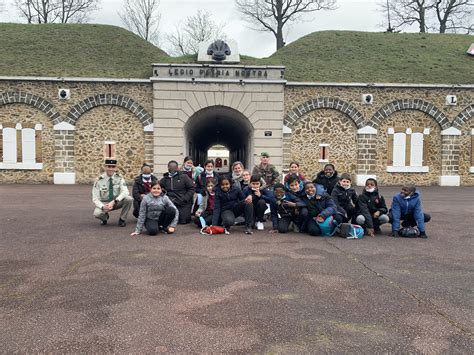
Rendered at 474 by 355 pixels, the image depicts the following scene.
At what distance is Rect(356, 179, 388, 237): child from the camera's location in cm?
724

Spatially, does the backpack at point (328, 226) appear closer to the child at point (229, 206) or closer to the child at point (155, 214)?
the child at point (229, 206)

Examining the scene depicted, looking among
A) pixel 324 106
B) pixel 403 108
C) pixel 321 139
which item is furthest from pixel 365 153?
pixel 324 106

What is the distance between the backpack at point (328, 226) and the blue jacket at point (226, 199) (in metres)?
1.67

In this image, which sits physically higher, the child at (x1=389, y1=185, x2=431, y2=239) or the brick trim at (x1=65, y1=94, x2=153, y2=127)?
the brick trim at (x1=65, y1=94, x2=153, y2=127)

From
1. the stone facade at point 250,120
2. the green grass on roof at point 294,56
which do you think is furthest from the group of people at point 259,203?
the green grass on roof at point 294,56

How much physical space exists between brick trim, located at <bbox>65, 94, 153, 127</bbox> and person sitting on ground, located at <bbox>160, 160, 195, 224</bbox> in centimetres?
963

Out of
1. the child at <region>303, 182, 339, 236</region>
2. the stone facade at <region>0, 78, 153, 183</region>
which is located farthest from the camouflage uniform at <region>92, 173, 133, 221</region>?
the stone facade at <region>0, 78, 153, 183</region>

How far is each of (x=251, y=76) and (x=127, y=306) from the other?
49.3 ft

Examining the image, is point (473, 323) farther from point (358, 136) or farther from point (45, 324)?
point (358, 136)

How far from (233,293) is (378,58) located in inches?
776

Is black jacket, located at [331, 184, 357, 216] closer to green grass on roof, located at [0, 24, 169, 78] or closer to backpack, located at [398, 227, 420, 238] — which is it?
backpack, located at [398, 227, 420, 238]

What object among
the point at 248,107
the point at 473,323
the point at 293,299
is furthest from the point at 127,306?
the point at 248,107

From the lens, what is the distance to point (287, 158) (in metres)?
17.8

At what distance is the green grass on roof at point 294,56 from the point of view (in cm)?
1825
